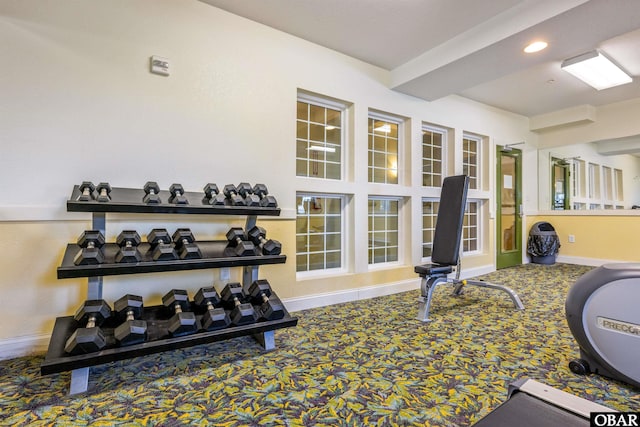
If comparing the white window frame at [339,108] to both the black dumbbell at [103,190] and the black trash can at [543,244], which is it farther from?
the black trash can at [543,244]

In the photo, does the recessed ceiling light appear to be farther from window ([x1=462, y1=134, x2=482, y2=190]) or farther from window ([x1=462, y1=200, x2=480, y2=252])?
window ([x1=462, y1=200, x2=480, y2=252])

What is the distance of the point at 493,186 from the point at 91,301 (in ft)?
18.7

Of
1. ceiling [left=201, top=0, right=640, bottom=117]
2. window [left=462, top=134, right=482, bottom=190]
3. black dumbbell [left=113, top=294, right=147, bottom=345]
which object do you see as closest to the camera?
black dumbbell [left=113, top=294, right=147, bottom=345]

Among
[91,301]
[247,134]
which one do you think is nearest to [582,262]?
[247,134]

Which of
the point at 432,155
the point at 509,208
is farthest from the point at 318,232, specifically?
the point at 509,208

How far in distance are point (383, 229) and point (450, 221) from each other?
1.02 metres

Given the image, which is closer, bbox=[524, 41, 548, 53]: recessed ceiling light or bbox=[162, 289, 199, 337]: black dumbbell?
bbox=[162, 289, 199, 337]: black dumbbell

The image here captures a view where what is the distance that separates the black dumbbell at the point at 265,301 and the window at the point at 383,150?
218 cm

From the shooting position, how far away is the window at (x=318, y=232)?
357 centimetres

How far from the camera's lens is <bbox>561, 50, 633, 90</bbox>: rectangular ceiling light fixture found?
366 cm

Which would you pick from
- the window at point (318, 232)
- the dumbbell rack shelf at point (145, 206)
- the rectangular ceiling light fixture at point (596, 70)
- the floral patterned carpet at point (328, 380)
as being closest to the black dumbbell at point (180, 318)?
the floral patterned carpet at point (328, 380)

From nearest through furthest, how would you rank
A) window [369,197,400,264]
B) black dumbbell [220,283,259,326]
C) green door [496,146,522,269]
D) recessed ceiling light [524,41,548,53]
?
1. black dumbbell [220,283,259,326]
2. recessed ceiling light [524,41,548,53]
3. window [369,197,400,264]
4. green door [496,146,522,269]

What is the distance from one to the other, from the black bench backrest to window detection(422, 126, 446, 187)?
108cm

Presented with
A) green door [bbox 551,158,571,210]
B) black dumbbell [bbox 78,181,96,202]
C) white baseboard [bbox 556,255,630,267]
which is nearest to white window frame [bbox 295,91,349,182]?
black dumbbell [bbox 78,181,96,202]
